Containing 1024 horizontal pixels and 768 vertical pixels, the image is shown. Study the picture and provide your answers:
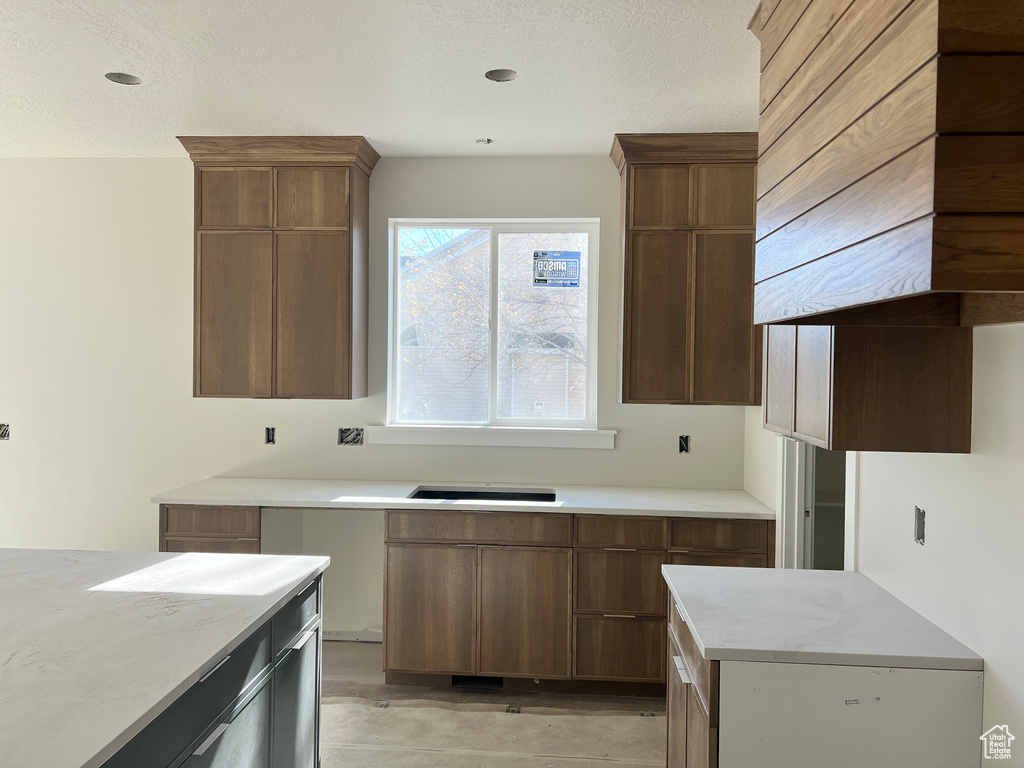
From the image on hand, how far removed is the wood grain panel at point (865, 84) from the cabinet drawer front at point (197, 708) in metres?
1.64

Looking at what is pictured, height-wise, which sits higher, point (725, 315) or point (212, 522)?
point (725, 315)

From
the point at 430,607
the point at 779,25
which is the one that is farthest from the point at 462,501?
the point at 779,25

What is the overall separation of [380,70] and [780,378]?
178cm

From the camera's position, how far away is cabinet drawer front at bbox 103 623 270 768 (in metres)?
1.18

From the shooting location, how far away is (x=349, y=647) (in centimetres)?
365

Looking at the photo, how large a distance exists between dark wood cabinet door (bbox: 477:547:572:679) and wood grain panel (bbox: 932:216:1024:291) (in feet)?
7.83

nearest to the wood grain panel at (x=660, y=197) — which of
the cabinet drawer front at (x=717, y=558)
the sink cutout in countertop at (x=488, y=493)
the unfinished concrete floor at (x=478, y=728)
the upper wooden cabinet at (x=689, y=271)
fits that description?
the upper wooden cabinet at (x=689, y=271)

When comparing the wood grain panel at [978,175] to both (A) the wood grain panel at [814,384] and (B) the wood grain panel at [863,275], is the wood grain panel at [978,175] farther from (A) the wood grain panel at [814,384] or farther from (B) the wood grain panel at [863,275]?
(A) the wood grain panel at [814,384]

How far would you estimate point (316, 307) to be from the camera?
3387 mm

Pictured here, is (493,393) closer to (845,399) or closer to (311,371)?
(311,371)

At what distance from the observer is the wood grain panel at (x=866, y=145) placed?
3.08ft

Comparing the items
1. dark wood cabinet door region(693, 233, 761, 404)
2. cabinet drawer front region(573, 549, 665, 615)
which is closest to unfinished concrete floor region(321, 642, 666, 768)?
cabinet drawer front region(573, 549, 665, 615)

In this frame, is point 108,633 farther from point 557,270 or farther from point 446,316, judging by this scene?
point 557,270

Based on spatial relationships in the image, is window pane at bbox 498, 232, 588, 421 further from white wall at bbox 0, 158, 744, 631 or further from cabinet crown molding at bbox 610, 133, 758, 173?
cabinet crown molding at bbox 610, 133, 758, 173
